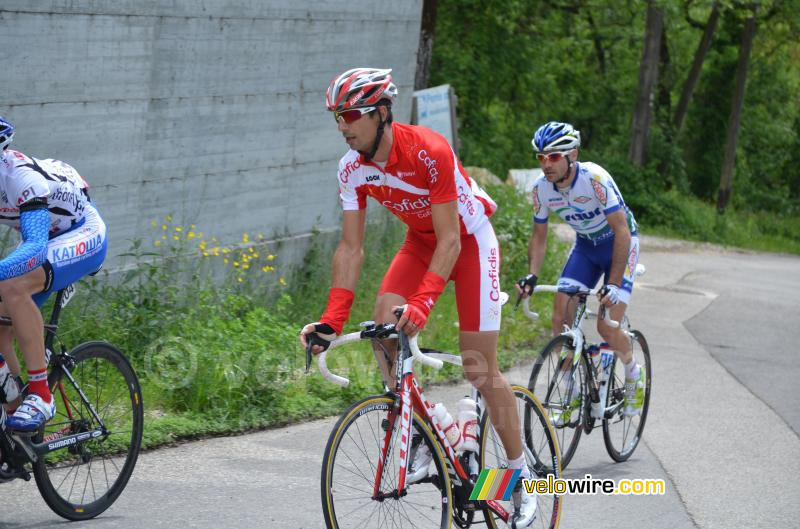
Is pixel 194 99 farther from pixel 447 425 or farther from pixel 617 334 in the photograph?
pixel 447 425

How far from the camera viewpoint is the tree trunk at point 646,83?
1090 inches

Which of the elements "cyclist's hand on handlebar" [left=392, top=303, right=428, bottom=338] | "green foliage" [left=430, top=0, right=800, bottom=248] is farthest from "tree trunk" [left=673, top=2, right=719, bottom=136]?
"cyclist's hand on handlebar" [left=392, top=303, right=428, bottom=338]

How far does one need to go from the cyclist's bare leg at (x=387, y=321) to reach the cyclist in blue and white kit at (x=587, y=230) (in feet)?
6.81

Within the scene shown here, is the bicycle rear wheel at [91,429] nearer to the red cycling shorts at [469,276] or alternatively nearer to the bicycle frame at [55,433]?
the bicycle frame at [55,433]

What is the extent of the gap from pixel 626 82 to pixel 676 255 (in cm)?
2074

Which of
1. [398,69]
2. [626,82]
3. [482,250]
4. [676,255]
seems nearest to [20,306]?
[482,250]

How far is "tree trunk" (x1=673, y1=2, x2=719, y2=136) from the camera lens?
3309 centimetres

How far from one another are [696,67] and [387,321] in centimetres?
3182

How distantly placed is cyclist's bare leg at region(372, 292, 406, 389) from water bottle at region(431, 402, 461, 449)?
0.24 meters

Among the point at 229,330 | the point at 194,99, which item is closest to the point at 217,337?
the point at 229,330

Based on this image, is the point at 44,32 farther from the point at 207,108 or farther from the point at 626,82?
the point at 626,82

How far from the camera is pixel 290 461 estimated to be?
22.1ft

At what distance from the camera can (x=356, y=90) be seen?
462cm

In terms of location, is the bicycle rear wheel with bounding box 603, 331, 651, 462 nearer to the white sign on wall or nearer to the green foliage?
the white sign on wall
